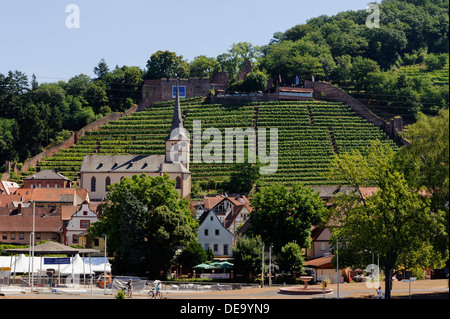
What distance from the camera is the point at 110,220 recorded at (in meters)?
59.7

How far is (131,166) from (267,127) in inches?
929

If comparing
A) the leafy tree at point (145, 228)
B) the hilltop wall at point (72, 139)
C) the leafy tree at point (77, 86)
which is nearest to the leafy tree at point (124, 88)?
the leafy tree at point (77, 86)

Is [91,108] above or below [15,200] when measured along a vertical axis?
above

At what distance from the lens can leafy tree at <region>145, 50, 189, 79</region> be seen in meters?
147

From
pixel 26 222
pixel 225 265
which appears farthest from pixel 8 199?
pixel 225 265

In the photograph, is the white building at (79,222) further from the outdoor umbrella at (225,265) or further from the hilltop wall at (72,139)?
the hilltop wall at (72,139)

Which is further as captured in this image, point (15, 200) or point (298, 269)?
point (15, 200)

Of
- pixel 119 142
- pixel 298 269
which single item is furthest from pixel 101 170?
pixel 298 269

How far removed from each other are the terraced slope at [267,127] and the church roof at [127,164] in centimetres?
349

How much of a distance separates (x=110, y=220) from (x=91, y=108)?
257ft
